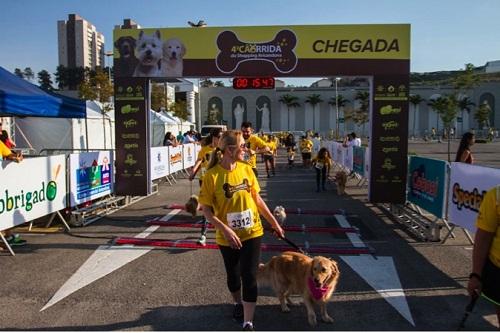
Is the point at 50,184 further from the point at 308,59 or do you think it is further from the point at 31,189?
the point at 308,59

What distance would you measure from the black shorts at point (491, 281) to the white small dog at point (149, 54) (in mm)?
9188

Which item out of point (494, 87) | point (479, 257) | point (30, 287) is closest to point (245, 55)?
point (30, 287)

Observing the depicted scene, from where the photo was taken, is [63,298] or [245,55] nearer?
[63,298]

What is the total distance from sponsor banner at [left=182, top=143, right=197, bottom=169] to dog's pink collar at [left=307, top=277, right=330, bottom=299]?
16.5 m

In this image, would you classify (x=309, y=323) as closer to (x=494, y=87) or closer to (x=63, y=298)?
(x=63, y=298)

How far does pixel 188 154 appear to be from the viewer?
21.7 meters

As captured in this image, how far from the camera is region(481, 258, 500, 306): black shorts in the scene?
2.93 meters

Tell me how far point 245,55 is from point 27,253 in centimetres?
632

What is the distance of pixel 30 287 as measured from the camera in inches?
220

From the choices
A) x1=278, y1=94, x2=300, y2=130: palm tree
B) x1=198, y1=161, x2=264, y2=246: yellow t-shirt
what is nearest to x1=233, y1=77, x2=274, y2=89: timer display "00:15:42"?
x1=198, y1=161, x2=264, y2=246: yellow t-shirt

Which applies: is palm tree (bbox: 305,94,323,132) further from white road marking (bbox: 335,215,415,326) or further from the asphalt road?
white road marking (bbox: 335,215,415,326)

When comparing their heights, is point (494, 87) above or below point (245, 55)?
above

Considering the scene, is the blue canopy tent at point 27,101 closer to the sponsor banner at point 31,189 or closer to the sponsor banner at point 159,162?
the sponsor banner at point 31,189

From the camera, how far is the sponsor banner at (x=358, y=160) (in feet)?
51.0
